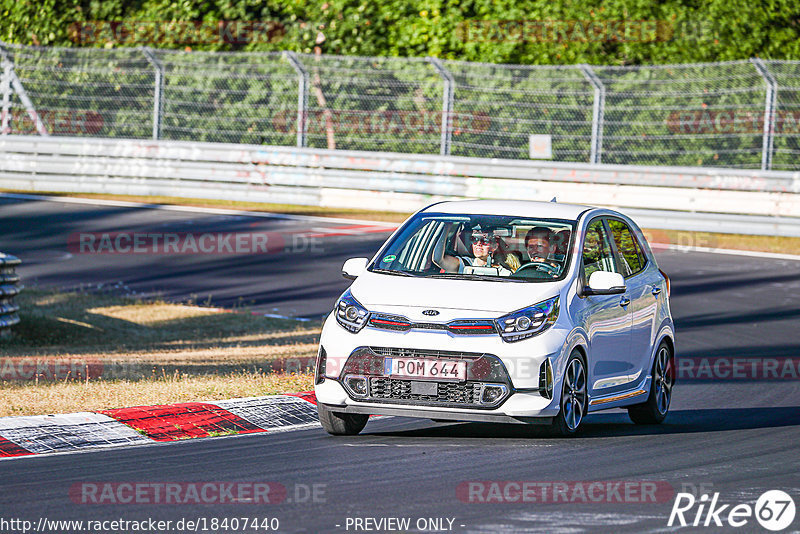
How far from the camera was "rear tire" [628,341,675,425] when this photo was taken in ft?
34.4

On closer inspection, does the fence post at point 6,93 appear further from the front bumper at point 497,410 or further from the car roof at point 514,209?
the front bumper at point 497,410

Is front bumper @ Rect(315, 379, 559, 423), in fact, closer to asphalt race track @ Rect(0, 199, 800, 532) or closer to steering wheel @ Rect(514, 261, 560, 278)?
asphalt race track @ Rect(0, 199, 800, 532)

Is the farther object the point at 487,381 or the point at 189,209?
the point at 189,209

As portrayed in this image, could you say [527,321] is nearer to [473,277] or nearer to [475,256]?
[473,277]

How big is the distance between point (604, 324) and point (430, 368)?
1.55 m

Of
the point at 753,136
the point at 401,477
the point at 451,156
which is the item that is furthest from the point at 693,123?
the point at 401,477

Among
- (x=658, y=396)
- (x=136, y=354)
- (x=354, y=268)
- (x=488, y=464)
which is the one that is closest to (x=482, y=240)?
(x=354, y=268)

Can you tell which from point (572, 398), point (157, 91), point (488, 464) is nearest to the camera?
point (488, 464)

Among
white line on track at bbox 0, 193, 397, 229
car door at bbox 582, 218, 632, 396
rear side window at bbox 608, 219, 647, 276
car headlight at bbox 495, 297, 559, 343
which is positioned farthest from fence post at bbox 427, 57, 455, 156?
car headlight at bbox 495, 297, 559, 343

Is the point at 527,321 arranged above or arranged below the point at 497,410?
above

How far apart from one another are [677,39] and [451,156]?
902 cm

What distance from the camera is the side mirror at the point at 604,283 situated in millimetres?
9289

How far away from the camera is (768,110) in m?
24.1

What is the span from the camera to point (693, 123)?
25.5m
